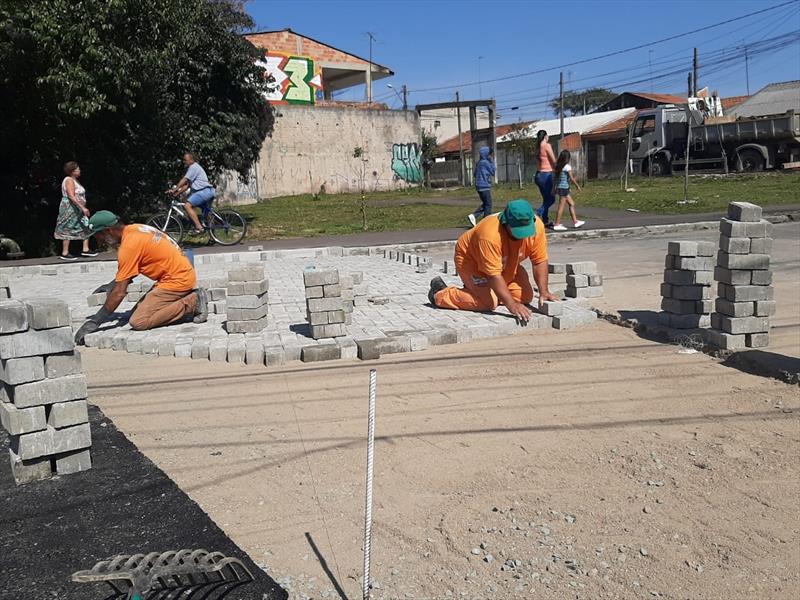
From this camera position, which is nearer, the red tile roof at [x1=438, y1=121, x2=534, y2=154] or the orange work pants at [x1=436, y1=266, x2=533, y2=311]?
the orange work pants at [x1=436, y1=266, x2=533, y2=311]

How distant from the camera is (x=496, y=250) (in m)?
7.18

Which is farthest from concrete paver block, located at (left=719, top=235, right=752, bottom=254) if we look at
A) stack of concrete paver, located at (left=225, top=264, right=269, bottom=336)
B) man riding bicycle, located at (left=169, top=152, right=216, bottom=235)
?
man riding bicycle, located at (left=169, top=152, right=216, bottom=235)

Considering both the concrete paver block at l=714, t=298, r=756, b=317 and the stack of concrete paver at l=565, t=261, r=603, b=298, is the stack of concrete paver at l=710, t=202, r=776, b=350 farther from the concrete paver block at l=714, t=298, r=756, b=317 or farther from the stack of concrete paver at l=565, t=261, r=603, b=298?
the stack of concrete paver at l=565, t=261, r=603, b=298

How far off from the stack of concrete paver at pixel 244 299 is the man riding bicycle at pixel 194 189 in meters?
7.49

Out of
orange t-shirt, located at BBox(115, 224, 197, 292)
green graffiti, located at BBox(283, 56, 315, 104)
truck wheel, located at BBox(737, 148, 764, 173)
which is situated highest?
green graffiti, located at BBox(283, 56, 315, 104)

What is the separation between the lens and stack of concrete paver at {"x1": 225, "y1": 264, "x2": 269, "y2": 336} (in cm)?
721

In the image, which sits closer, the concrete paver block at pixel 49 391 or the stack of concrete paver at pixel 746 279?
the concrete paver block at pixel 49 391

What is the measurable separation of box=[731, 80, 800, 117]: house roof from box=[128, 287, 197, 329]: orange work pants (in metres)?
37.3

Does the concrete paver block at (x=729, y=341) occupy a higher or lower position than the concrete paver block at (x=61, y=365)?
lower

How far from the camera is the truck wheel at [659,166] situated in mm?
32594

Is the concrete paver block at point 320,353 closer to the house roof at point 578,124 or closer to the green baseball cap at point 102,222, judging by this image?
the green baseball cap at point 102,222

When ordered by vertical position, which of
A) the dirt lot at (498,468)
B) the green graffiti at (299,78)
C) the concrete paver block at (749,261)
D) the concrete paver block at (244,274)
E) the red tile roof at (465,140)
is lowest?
the dirt lot at (498,468)

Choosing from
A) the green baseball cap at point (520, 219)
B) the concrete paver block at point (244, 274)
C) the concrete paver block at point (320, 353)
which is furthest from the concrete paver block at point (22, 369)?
the green baseball cap at point (520, 219)

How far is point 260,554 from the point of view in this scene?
10.8 feet
